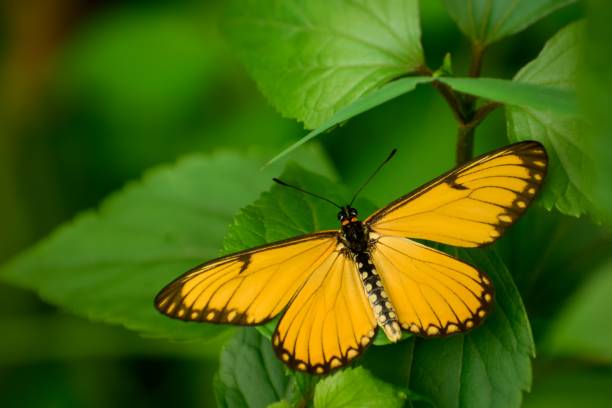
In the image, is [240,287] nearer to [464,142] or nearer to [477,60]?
[464,142]

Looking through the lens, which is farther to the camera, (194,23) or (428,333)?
(194,23)

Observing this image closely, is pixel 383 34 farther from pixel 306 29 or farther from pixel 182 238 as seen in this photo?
pixel 182 238

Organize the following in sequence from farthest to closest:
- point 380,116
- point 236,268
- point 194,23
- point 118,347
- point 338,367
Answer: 1. point 194,23
2. point 380,116
3. point 118,347
4. point 236,268
5. point 338,367

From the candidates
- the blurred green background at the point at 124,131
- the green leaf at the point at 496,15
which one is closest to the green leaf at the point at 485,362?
the green leaf at the point at 496,15

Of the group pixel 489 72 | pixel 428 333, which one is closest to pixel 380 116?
pixel 489 72

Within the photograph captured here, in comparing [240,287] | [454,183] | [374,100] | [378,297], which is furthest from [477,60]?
[240,287]

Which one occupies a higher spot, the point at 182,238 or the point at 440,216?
the point at 182,238

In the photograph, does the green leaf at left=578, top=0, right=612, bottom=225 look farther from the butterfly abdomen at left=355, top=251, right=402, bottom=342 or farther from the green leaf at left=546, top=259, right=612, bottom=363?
the butterfly abdomen at left=355, top=251, right=402, bottom=342

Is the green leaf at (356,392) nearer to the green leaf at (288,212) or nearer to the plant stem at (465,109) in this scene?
the green leaf at (288,212)
